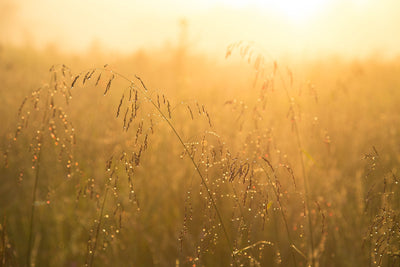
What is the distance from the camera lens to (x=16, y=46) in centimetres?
A: 911

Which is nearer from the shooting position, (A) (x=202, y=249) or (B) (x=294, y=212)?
(A) (x=202, y=249)

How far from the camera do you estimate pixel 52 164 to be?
3162 millimetres

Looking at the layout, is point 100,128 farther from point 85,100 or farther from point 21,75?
point 21,75

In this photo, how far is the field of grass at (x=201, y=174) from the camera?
1.43m

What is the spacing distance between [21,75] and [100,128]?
2919 millimetres

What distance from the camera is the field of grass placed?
4.68 ft

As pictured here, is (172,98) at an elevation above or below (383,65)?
below

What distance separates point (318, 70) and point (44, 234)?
483cm

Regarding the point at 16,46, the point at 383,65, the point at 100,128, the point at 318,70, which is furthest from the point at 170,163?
the point at 16,46

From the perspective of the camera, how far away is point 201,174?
4.82 feet

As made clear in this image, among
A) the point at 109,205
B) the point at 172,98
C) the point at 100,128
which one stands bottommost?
the point at 109,205

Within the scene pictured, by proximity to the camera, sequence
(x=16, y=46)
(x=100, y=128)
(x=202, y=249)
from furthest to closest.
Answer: (x=16, y=46) < (x=100, y=128) < (x=202, y=249)

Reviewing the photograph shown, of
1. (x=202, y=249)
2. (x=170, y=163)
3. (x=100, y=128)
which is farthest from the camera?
(x=100, y=128)

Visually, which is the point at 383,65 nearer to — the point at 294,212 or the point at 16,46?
the point at 294,212
